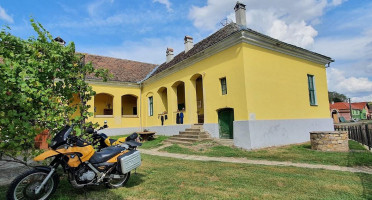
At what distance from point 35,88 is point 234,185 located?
4338 millimetres

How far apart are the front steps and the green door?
885mm


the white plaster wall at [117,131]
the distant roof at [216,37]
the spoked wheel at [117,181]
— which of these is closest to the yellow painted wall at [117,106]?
the white plaster wall at [117,131]

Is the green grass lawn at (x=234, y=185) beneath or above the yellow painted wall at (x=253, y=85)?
beneath

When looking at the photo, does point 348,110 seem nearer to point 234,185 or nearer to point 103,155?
point 234,185

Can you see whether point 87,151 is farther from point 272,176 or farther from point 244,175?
point 272,176

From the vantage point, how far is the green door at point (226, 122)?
38.0 feet

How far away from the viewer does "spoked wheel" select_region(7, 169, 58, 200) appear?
3365mm

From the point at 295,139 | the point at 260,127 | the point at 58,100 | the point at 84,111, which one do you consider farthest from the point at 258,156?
the point at 58,100

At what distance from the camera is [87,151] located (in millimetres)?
4000

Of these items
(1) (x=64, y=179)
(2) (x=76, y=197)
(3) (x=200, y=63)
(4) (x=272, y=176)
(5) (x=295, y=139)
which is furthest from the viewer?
(3) (x=200, y=63)

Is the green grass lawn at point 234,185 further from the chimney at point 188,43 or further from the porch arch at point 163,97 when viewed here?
the chimney at point 188,43

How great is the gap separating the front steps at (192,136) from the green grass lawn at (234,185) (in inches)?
226

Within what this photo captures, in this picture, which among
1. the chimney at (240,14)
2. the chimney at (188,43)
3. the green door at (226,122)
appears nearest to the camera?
the green door at (226,122)

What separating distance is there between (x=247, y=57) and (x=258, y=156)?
4861 mm
